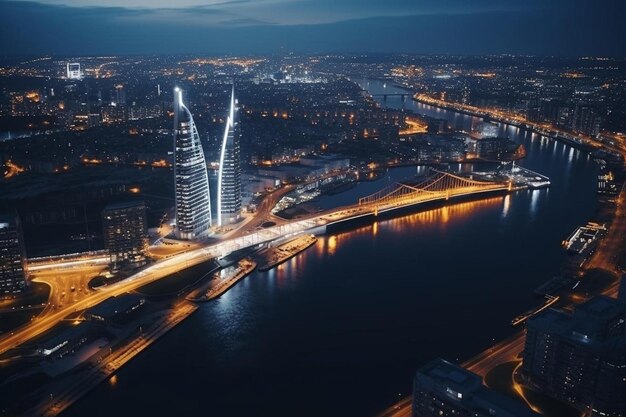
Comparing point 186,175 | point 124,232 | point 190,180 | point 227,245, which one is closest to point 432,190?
point 227,245

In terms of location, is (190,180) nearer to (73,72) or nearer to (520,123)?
(520,123)

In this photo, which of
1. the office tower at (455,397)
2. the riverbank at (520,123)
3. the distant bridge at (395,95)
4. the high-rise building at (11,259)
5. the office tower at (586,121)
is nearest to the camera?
the office tower at (455,397)

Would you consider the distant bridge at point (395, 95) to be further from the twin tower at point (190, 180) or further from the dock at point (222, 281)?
the dock at point (222, 281)

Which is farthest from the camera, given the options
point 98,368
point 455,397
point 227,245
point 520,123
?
point 520,123

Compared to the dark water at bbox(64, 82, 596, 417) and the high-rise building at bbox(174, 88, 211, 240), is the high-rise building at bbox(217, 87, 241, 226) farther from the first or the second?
the dark water at bbox(64, 82, 596, 417)

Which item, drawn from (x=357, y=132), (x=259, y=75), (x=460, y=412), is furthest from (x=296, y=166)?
(x=259, y=75)

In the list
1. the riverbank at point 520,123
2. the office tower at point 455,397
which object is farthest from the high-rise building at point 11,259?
the riverbank at point 520,123

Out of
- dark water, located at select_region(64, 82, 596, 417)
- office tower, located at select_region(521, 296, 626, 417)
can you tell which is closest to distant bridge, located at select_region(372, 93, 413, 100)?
dark water, located at select_region(64, 82, 596, 417)
